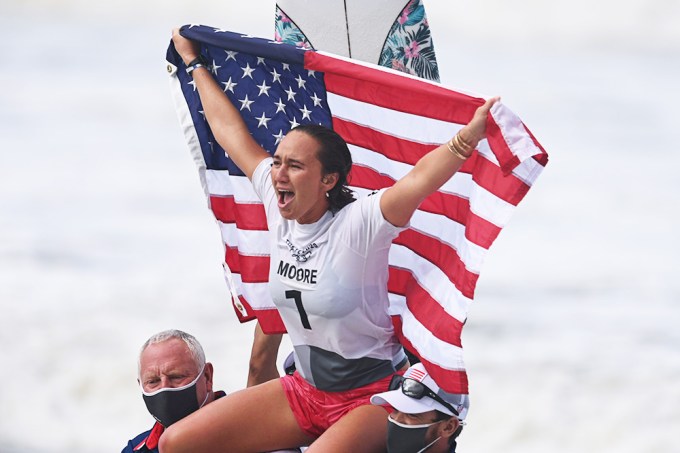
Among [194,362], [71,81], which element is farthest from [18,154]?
[194,362]

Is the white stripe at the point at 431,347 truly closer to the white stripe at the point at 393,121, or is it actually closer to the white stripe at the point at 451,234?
the white stripe at the point at 451,234

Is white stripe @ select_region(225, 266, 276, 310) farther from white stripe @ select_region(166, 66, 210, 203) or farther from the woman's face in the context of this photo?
the woman's face

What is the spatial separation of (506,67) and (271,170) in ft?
46.8

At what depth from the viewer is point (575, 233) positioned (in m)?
15.5

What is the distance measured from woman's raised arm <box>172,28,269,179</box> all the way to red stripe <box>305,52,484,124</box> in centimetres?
35

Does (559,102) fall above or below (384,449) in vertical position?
above

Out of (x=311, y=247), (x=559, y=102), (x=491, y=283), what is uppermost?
(x=559, y=102)

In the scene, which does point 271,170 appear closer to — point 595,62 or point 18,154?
point 18,154

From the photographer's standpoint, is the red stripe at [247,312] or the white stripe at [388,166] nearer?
the white stripe at [388,166]

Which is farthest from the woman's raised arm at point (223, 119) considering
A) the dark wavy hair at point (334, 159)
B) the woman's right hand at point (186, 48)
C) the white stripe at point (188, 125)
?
the dark wavy hair at point (334, 159)

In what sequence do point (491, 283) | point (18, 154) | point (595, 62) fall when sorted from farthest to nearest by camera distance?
point (595, 62), point (18, 154), point (491, 283)

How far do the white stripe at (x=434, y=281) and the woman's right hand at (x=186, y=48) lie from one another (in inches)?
43.0

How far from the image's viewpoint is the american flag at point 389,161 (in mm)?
4164

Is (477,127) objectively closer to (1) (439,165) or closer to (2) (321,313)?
(1) (439,165)
